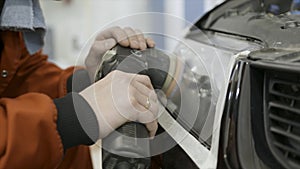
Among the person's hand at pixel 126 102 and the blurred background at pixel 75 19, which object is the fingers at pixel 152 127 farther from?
the blurred background at pixel 75 19

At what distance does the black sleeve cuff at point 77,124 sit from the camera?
1.43 ft

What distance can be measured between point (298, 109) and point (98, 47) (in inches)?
11.4

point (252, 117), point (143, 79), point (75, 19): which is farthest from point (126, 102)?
point (75, 19)

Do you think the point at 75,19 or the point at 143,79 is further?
the point at 75,19

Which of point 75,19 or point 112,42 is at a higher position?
point 112,42

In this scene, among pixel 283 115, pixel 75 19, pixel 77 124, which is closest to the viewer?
pixel 283 115

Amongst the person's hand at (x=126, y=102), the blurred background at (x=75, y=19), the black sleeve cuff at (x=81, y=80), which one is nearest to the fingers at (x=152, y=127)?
the person's hand at (x=126, y=102)

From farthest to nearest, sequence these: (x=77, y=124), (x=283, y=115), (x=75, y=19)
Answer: (x=75, y=19), (x=77, y=124), (x=283, y=115)

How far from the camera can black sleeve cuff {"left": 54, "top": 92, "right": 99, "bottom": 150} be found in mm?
436

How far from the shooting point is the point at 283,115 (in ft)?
1.04

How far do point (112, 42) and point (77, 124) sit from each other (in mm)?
115

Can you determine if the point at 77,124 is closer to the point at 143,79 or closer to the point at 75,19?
the point at 143,79

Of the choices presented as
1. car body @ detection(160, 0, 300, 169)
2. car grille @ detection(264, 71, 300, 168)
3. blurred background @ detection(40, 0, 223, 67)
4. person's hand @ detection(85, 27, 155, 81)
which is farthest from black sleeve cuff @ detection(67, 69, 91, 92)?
blurred background @ detection(40, 0, 223, 67)

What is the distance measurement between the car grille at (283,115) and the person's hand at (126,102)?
0.44 ft
